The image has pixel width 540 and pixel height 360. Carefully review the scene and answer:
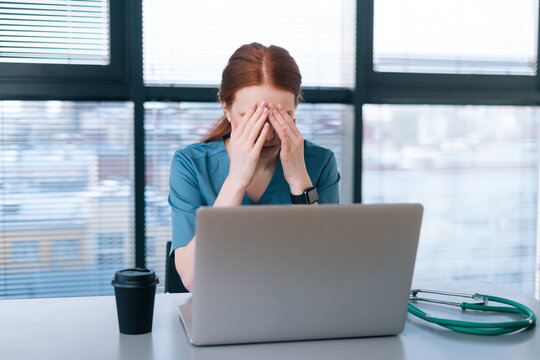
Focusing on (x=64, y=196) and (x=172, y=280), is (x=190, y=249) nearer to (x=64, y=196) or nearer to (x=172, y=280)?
(x=172, y=280)

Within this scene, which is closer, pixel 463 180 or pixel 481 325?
pixel 481 325

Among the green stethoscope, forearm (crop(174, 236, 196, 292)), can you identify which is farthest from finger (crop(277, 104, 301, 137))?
the green stethoscope

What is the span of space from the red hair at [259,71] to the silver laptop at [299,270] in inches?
28.1

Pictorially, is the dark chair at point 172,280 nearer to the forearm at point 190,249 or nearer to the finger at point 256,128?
the forearm at point 190,249

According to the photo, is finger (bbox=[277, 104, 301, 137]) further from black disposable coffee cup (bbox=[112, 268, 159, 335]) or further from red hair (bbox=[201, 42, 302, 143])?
black disposable coffee cup (bbox=[112, 268, 159, 335])

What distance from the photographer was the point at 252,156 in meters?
1.39

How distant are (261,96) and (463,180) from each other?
1.62 m

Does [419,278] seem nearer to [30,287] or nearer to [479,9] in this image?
[479,9]

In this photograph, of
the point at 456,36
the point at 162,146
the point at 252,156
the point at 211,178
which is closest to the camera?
the point at 252,156

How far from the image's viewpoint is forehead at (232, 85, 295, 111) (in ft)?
4.82

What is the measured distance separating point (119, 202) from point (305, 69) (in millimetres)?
1037

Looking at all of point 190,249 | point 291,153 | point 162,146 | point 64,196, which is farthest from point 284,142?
point 64,196

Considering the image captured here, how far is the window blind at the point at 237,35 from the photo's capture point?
2375 mm

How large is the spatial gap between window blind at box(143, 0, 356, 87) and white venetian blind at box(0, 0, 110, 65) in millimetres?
196
